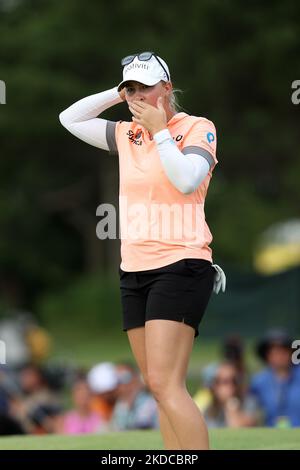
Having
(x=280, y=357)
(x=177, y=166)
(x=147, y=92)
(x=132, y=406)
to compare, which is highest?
(x=147, y=92)

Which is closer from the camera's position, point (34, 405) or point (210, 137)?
point (210, 137)

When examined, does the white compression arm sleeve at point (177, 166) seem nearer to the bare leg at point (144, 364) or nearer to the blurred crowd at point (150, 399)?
the bare leg at point (144, 364)

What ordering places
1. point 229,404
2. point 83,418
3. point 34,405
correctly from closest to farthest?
point 229,404
point 83,418
point 34,405

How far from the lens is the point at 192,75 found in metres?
25.6

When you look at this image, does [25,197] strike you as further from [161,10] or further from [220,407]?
[220,407]

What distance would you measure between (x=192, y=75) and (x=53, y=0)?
Answer: 4.17 metres

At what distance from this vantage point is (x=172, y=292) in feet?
18.6

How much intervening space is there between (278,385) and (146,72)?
207 inches

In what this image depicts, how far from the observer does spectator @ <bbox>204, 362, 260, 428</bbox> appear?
1021cm

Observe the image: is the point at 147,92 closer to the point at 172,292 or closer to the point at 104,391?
the point at 172,292

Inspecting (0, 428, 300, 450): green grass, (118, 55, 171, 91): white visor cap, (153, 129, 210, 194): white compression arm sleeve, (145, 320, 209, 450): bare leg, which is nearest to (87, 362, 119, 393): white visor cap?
(0, 428, 300, 450): green grass

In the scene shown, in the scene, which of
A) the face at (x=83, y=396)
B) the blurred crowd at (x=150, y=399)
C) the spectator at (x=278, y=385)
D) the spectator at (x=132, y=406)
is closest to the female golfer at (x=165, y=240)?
the blurred crowd at (x=150, y=399)

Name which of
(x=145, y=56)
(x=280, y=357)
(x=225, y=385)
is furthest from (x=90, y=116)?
(x=280, y=357)

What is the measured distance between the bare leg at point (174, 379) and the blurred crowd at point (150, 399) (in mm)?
4005
